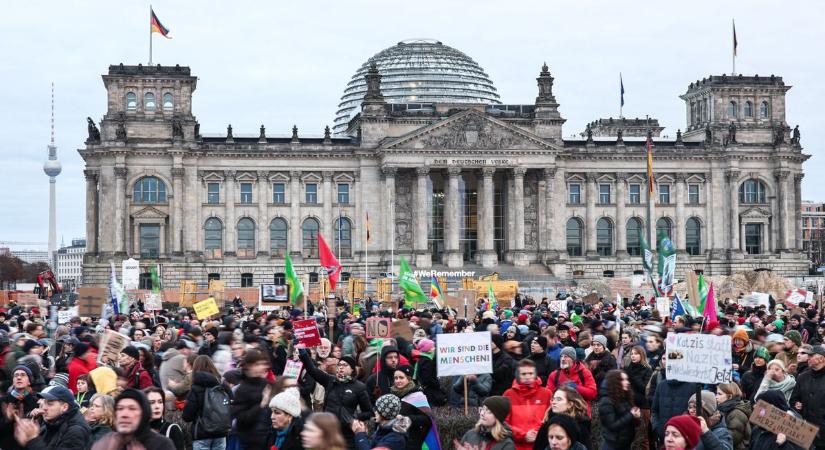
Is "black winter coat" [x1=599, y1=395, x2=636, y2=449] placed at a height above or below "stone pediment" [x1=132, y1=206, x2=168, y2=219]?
below

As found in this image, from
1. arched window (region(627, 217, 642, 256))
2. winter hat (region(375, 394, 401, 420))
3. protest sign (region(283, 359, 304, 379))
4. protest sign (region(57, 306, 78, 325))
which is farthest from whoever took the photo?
arched window (region(627, 217, 642, 256))

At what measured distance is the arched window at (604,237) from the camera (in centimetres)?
8225

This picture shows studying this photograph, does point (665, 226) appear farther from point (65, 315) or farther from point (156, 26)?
point (65, 315)

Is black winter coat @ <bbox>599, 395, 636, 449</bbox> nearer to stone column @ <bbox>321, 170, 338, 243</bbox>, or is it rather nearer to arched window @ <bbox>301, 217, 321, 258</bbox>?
stone column @ <bbox>321, 170, 338, 243</bbox>

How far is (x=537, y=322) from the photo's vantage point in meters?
26.0

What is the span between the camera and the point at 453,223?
77.2 meters

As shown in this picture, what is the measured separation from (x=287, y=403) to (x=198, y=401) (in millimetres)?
2306

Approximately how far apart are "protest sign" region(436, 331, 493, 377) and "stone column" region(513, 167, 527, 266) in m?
61.6

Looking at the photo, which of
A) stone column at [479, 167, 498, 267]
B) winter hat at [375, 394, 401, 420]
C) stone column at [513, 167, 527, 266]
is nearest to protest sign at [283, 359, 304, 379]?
winter hat at [375, 394, 401, 420]

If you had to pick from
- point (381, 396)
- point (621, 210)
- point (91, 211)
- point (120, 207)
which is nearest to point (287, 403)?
point (381, 396)

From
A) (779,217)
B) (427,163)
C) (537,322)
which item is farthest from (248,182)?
(537,322)

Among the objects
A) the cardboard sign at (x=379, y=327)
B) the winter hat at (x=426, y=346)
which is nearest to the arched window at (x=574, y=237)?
the cardboard sign at (x=379, y=327)

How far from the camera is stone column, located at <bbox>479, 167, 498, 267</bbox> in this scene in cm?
7712

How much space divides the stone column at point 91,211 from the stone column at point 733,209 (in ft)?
146
